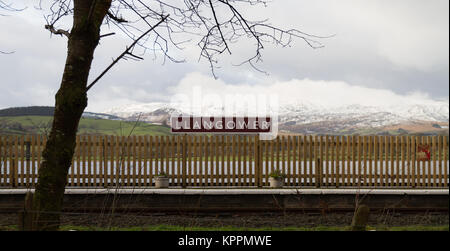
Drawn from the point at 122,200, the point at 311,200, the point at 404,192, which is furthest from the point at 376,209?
the point at 122,200

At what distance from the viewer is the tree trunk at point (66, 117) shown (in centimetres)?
436

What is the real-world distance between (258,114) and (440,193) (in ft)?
17.3

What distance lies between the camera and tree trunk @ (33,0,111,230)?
4.36 m

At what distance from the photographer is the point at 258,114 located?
12328 mm

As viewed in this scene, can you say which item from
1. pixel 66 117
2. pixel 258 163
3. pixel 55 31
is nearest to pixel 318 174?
pixel 258 163

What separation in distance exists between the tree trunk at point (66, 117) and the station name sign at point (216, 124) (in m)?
7.41

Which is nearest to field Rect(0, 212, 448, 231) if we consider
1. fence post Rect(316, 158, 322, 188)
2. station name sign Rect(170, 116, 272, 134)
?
fence post Rect(316, 158, 322, 188)

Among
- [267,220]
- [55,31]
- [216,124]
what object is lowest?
[267,220]

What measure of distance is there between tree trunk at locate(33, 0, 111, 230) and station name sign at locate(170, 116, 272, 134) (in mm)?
7405

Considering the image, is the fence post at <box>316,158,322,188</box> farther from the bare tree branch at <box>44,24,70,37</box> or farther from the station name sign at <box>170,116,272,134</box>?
the bare tree branch at <box>44,24,70,37</box>

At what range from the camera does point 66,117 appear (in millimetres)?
4359

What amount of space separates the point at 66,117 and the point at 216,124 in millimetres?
7785

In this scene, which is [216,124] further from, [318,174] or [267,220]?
[267,220]

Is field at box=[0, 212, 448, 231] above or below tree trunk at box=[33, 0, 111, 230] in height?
below
